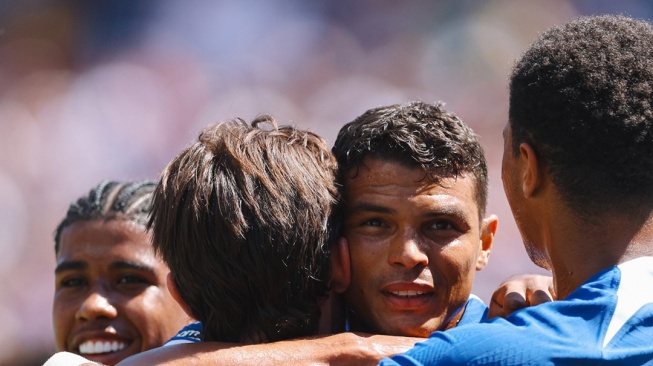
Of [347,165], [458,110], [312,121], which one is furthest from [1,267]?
[347,165]

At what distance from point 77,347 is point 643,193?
3041 mm

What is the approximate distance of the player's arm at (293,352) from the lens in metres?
2.57

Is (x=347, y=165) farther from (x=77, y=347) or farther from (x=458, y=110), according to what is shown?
(x=458, y=110)

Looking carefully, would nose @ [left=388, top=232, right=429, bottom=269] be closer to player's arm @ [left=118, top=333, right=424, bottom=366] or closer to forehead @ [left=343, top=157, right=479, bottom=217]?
forehead @ [left=343, top=157, right=479, bottom=217]

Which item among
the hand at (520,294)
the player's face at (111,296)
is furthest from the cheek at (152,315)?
the hand at (520,294)

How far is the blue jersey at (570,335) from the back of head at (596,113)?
0.78 ft

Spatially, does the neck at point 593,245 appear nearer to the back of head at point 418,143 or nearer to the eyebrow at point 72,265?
the back of head at point 418,143

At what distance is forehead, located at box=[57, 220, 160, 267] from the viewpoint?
171 inches

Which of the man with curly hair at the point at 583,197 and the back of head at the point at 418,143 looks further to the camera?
the back of head at the point at 418,143

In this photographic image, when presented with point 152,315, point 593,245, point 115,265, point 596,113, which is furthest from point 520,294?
point 115,265

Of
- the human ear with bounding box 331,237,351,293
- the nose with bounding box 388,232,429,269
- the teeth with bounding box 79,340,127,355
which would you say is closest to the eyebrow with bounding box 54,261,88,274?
the teeth with bounding box 79,340,127,355

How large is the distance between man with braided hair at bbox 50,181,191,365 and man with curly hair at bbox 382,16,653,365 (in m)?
2.36

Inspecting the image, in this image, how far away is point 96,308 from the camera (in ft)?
13.9

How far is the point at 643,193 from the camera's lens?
2.31 meters
